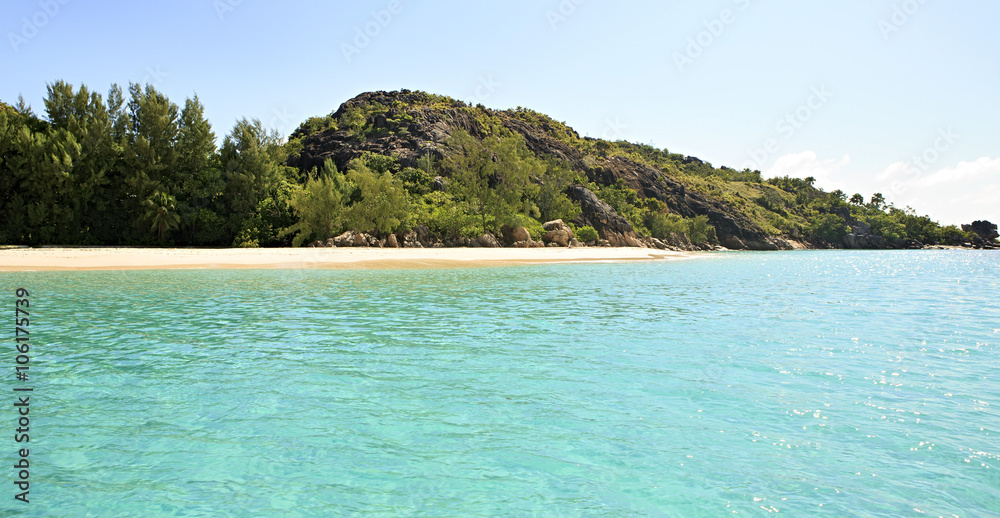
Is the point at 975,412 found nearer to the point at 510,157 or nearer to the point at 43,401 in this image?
the point at 43,401

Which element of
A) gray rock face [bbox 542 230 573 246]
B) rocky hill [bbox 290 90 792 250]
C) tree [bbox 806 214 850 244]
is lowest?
gray rock face [bbox 542 230 573 246]

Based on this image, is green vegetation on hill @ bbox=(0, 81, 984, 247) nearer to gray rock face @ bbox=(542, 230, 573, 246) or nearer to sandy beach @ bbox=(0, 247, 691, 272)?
gray rock face @ bbox=(542, 230, 573, 246)

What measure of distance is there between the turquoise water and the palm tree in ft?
129

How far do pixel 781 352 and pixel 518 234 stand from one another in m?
55.4

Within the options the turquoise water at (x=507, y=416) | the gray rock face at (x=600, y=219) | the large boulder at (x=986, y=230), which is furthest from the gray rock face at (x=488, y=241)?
the large boulder at (x=986, y=230)

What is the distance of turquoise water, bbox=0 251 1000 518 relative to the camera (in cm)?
474

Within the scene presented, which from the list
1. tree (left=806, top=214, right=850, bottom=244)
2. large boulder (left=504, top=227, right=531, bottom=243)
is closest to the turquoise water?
large boulder (left=504, top=227, right=531, bottom=243)

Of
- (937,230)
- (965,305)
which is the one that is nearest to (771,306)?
(965,305)

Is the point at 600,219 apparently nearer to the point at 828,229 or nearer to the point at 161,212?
the point at 161,212

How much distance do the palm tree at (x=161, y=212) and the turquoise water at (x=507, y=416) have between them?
39.2 meters

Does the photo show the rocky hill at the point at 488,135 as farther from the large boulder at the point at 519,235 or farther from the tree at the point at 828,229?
the large boulder at the point at 519,235

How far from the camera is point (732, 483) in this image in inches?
197

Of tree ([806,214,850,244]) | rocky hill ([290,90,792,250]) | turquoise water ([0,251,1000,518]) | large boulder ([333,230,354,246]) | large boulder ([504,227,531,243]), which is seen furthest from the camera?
tree ([806,214,850,244])

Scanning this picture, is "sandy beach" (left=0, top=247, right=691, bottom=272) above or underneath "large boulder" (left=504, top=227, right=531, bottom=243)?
underneath
